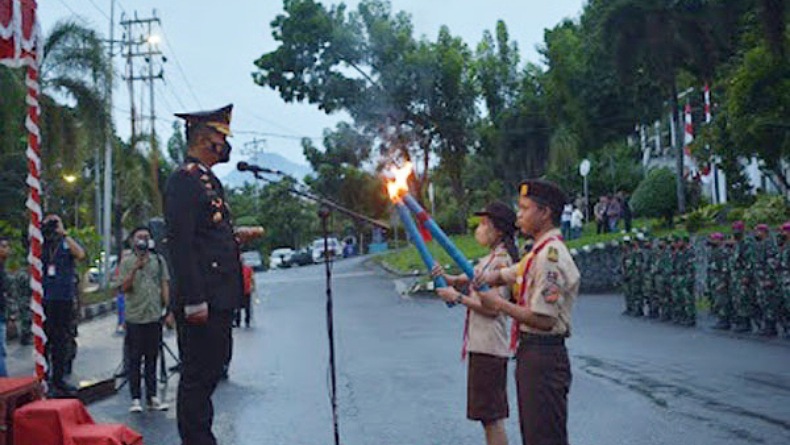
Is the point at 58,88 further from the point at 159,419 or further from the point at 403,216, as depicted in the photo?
the point at 403,216

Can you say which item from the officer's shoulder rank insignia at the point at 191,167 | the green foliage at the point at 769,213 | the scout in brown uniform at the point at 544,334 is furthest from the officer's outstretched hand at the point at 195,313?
the green foliage at the point at 769,213

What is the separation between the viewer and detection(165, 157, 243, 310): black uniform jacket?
5.43 metres

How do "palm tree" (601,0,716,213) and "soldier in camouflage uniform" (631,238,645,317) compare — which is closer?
"soldier in camouflage uniform" (631,238,645,317)

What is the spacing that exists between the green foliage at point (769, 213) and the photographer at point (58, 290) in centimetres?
1742

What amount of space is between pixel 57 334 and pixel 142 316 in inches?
51.1

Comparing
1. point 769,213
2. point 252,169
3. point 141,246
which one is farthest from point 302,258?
point 252,169

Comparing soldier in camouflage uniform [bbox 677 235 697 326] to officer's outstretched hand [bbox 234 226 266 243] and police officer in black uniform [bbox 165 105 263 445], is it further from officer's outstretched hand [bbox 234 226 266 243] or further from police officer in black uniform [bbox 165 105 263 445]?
police officer in black uniform [bbox 165 105 263 445]

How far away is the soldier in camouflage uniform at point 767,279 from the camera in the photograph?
47.2 feet

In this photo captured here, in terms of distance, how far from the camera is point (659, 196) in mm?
28969

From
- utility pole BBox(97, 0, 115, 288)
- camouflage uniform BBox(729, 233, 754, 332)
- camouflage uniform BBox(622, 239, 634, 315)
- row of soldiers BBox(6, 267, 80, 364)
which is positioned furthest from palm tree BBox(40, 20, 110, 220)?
camouflage uniform BBox(729, 233, 754, 332)

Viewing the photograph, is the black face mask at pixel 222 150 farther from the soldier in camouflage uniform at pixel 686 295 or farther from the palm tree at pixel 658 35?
the palm tree at pixel 658 35

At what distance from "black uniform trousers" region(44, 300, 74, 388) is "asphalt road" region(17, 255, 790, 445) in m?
0.56

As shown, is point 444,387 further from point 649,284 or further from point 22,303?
point 22,303

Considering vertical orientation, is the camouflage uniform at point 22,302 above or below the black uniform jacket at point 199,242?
below
